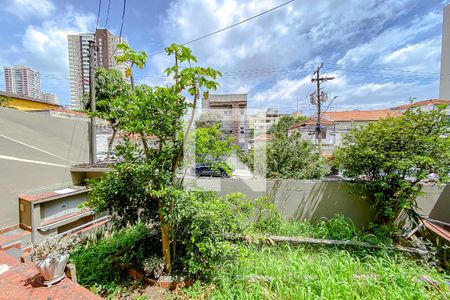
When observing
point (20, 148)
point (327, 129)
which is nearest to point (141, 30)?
point (20, 148)

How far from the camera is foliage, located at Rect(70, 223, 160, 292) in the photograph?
10.7 ft

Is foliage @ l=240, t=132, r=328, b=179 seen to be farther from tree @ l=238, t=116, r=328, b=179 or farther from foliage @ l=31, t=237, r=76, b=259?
foliage @ l=31, t=237, r=76, b=259

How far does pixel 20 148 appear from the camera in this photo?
5094mm

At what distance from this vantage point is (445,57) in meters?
16.0

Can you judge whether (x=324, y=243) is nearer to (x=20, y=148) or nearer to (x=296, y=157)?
(x=296, y=157)

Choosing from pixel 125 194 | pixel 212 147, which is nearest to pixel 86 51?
pixel 125 194

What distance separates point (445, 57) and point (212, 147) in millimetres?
24466

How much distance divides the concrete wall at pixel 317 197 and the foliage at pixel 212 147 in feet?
5.49

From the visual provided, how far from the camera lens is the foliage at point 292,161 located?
627 cm

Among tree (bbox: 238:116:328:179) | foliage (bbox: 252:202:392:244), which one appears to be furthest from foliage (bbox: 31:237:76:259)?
tree (bbox: 238:116:328:179)

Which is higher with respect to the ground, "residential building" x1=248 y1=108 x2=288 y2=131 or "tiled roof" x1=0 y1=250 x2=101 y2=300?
"residential building" x1=248 y1=108 x2=288 y2=131

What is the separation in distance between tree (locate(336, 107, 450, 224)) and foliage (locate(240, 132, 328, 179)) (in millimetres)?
1854

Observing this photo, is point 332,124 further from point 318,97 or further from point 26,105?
point 26,105

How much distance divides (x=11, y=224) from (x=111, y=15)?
6186mm
